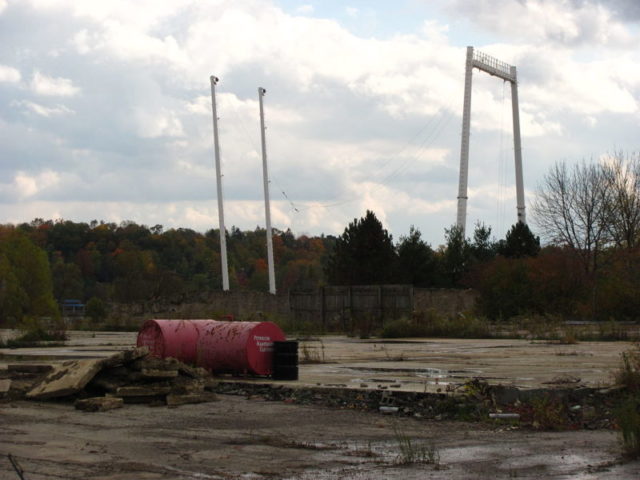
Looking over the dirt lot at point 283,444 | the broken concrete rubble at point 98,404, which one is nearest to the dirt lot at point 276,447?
the dirt lot at point 283,444

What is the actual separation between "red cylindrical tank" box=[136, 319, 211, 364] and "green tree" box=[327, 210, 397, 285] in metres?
44.4

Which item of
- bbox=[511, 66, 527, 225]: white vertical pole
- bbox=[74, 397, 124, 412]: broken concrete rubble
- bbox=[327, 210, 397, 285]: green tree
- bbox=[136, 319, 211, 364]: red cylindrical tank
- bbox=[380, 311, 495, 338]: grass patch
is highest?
bbox=[511, 66, 527, 225]: white vertical pole

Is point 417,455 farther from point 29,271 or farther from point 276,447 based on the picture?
point 29,271

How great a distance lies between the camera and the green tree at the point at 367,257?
5950 cm

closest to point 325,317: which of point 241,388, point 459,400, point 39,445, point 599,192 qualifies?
point 599,192

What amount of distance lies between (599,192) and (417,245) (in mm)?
15304

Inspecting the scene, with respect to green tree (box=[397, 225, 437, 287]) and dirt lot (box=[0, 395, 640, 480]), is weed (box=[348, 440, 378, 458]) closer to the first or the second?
dirt lot (box=[0, 395, 640, 480])

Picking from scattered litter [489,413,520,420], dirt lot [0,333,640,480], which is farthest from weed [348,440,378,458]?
scattered litter [489,413,520,420]

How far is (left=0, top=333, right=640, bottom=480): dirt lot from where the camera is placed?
696 cm

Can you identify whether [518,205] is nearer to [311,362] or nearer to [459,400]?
[311,362]

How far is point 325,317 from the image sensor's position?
43.2m

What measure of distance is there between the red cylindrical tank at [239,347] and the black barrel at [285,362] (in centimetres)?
34

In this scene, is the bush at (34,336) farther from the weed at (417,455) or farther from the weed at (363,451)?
the weed at (417,455)

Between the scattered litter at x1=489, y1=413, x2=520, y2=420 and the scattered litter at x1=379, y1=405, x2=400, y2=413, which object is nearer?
the scattered litter at x1=489, y1=413, x2=520, y2=420
